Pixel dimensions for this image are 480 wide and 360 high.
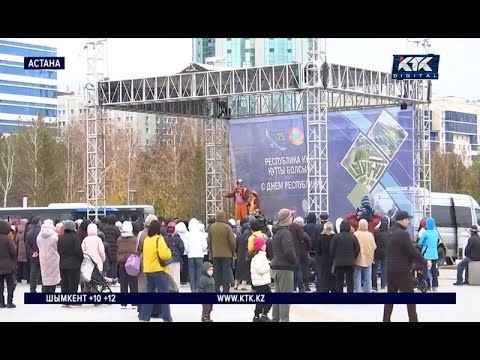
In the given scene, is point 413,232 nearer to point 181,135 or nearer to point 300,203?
point 300,203

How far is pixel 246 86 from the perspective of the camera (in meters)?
33.2

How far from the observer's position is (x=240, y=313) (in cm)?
1822

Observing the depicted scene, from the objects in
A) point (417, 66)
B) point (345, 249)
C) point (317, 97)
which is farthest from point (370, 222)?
point (317, 97)

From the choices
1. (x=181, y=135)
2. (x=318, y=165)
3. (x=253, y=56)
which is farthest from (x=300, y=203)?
(x=253, y=56)

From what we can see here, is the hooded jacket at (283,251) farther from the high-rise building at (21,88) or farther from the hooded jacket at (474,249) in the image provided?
the hooded jacket at (474,249)

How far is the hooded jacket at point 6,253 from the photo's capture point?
1881 centimetres

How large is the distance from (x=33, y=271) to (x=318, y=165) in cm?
1347

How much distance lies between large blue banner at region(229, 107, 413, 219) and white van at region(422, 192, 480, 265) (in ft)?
6.99

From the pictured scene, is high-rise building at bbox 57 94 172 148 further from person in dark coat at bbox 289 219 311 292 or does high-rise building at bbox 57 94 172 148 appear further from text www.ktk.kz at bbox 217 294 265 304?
text www.ktk.kz at bbox 217 294 265 304

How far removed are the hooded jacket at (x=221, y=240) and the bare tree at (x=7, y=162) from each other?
38075 mm

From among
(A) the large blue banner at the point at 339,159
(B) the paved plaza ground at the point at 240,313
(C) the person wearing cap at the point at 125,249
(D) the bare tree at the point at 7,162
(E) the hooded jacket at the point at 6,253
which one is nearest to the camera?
(B) the paved plaza ground at the point at 240,313

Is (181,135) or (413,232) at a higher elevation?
(181,135)

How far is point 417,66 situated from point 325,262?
4.35 m

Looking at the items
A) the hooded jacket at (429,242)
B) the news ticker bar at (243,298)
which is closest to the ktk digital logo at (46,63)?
the news ticker bar at (243,298)
